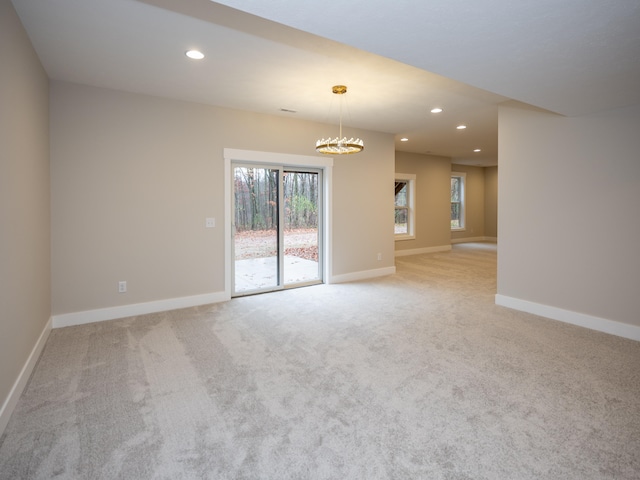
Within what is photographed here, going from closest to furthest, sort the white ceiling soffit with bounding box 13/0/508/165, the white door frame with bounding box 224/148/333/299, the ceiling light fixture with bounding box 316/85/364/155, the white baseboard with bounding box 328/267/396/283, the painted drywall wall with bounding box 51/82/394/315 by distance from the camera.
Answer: the white ceiling soffit with bounding box 13/0/508/165 < the painted drywall wall with bounding box 51/82/394/315 < the ceiling light fixture with bounding box 316/85/364/155 < the white door frame with bounding box 224/148/333/299 < the white baseboard with bounding box 328/267/396/283

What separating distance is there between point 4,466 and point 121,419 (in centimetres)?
53

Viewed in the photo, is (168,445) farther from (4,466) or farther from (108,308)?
(108,308)

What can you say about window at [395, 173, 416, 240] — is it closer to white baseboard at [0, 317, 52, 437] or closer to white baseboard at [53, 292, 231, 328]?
white baseboard at [53, 292, 231, 328]

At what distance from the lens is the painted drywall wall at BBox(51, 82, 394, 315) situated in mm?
A: 3762

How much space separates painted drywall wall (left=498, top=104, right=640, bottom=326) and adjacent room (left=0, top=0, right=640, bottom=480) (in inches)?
0.8

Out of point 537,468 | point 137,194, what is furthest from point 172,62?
point 537,468

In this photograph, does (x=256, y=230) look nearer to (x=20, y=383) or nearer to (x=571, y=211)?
(x=20, y=383)

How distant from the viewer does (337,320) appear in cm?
395

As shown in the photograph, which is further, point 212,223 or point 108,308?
point 212,223

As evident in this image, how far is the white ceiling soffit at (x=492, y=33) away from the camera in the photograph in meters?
1.66

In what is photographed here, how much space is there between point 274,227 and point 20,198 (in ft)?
10.2

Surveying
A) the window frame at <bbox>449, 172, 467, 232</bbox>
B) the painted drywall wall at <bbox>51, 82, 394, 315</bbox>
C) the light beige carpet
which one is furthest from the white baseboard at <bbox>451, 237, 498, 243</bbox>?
the painted drywall wall at <bbox>51, 82, 394, 315</bbox>

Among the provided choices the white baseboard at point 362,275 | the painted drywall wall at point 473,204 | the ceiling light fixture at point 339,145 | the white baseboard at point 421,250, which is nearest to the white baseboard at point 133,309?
the white baseboard at point 362,275

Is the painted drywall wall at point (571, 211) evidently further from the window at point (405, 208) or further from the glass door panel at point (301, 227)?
the window at point (405, 208)
